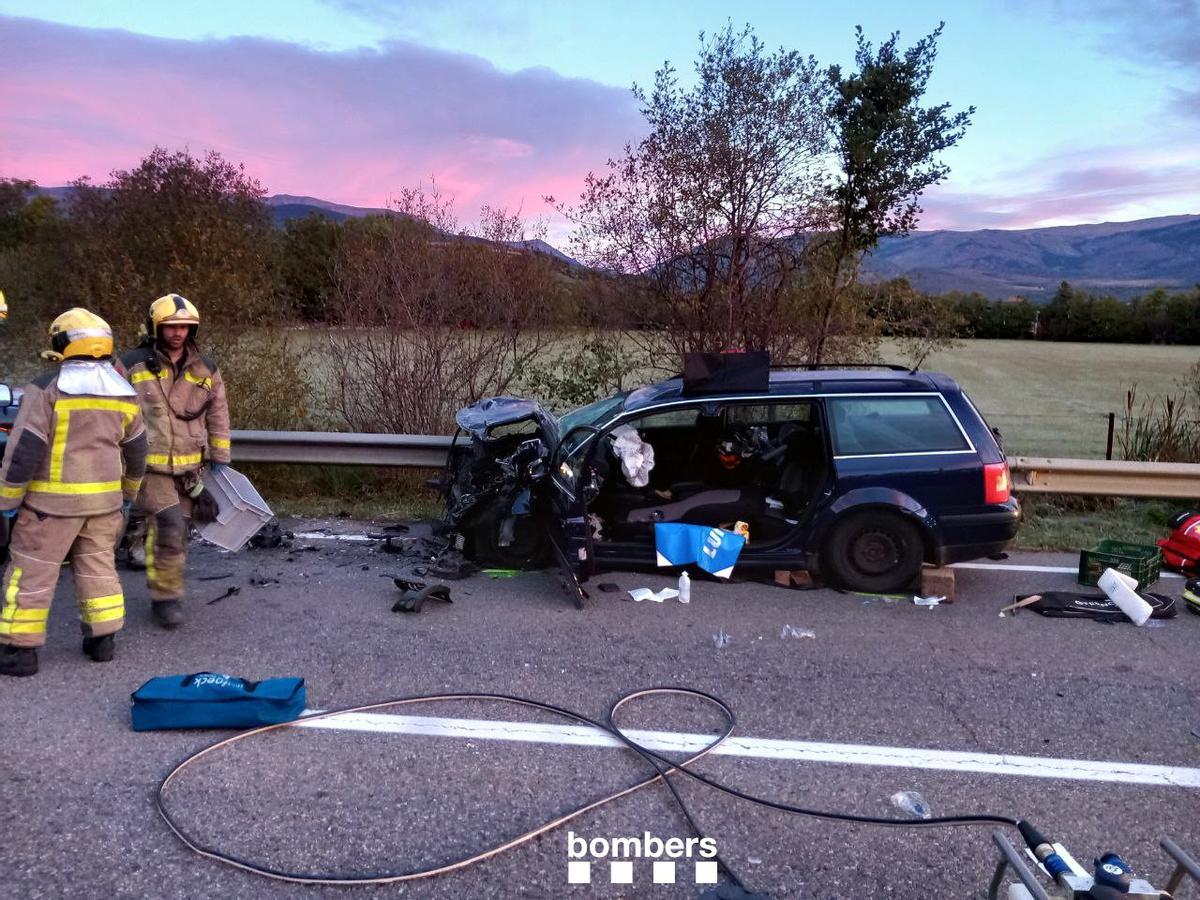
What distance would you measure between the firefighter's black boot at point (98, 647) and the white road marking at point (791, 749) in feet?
4.48

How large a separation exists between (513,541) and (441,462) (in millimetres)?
2051

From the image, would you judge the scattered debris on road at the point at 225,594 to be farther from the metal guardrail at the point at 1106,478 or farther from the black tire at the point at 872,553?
the metal guardrail at the point at 1106,478

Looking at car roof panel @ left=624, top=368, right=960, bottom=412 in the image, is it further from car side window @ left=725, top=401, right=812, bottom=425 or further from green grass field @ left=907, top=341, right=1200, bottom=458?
green grass field @ left=907, top=341, right=1200, bottom=458

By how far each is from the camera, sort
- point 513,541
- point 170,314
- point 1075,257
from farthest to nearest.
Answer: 1. point 1075,257
2. point 513,541
3. point 170,314

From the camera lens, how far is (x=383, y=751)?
12.4 feet

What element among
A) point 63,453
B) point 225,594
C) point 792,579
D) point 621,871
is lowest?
point 621,871

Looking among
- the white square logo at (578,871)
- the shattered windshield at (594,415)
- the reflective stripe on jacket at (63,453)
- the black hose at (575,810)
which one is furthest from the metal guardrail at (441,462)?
the white square logo at (578,871)

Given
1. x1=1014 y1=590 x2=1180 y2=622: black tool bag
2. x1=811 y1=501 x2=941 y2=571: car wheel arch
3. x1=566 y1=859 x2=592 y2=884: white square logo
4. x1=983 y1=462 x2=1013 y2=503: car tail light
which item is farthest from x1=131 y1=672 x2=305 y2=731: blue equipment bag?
x1=1014 y1=590 x2=1180 y2=622: black tool bag

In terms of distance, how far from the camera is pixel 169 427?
528 centimetres

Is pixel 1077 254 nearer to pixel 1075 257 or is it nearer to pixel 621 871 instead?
pixel 1075 257

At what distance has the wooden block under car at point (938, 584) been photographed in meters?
5.86

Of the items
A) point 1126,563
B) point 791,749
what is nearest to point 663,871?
point 791,749

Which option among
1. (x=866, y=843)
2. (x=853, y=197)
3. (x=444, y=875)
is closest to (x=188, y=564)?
(x=444, y=875)

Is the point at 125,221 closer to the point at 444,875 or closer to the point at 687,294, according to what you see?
the point at 687,294
